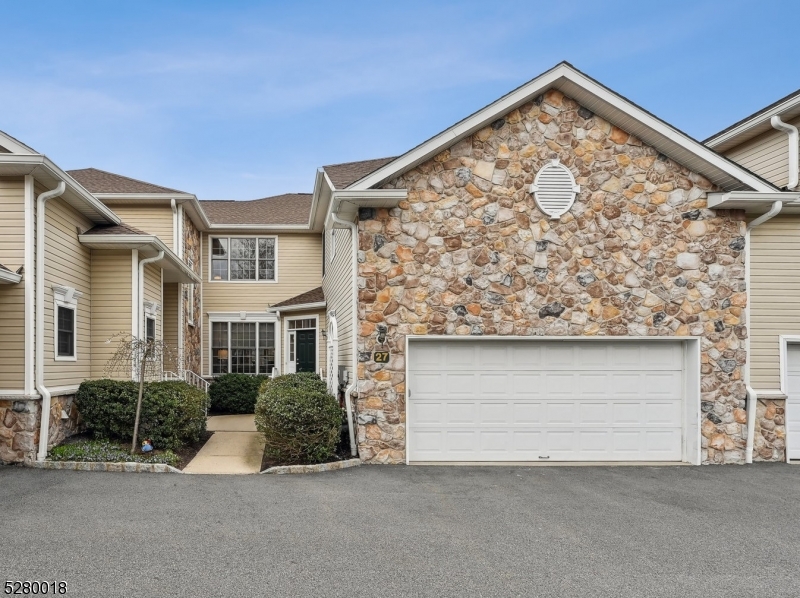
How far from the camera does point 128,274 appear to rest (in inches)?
504

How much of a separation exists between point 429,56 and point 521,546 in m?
16.5

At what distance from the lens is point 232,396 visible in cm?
1758

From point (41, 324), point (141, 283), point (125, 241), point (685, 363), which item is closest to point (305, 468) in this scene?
point (41, 324)

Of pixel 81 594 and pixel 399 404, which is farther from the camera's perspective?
pixel 399 404

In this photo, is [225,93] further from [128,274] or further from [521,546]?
[521,546]

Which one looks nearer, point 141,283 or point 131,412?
point 131,412

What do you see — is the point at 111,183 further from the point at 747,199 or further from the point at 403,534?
the point at 747,199

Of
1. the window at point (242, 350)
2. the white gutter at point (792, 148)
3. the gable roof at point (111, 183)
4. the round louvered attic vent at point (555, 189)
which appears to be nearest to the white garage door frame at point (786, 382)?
the white gutter at point (792, 148)

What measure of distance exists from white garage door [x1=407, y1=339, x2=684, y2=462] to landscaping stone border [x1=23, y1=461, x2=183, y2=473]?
12.6 feet

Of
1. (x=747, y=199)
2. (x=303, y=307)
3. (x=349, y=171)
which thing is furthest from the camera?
(x=303, y=307)

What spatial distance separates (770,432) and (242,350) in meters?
14.1

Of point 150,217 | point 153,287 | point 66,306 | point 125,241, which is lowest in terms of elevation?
point 66,306

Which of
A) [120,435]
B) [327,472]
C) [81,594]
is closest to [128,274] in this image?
[120,435]

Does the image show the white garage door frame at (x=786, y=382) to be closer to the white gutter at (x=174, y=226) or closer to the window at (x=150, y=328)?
the window at (x=150, y=328)
